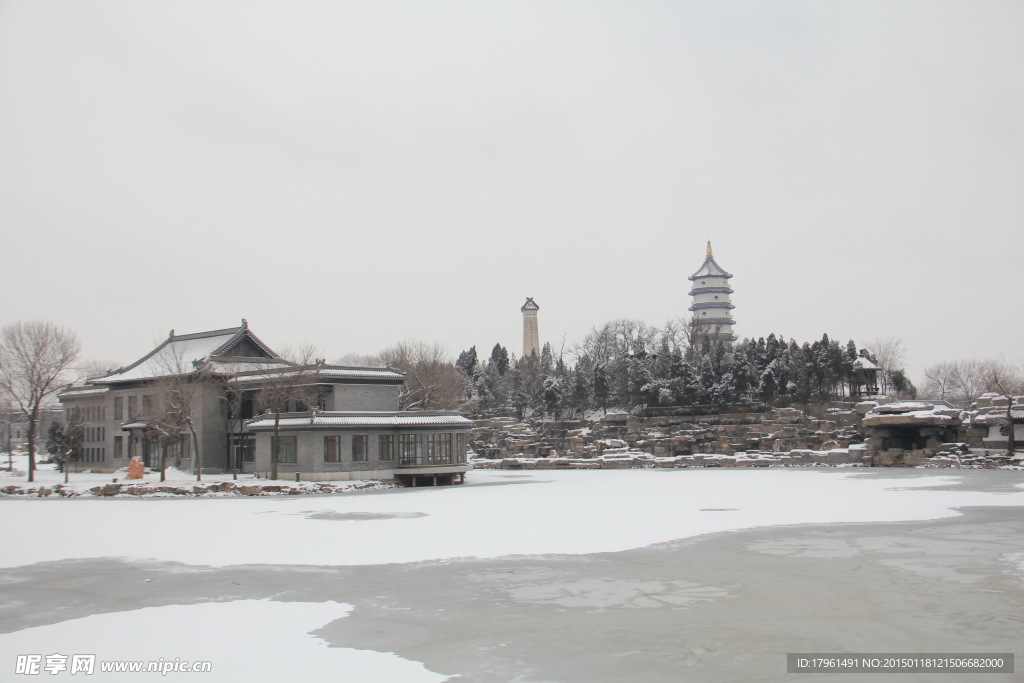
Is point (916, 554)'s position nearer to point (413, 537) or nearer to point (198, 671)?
point (413, 537)

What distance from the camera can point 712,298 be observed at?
104562mm

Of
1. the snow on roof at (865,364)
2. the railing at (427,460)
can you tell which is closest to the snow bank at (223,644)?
the railing at (427,460)

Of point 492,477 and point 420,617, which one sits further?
point 492,477

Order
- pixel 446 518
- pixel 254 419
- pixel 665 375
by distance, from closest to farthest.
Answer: pixel 446 518
pixel 254 419
pixel 665 375

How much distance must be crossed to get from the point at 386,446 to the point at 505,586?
96.8 ft

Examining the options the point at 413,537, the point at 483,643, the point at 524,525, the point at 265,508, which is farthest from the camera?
the point at 265,508

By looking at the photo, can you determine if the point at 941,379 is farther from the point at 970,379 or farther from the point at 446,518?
the point at 446,518

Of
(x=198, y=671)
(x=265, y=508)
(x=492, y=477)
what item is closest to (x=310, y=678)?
(x=198, y=671)

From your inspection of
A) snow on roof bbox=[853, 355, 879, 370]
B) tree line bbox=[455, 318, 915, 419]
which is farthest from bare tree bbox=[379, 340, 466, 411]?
snow on roof bbox=[853, 355, 879, 370]

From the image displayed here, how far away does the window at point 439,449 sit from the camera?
44.8m

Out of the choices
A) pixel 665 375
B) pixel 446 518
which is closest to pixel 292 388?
pixel 446 518

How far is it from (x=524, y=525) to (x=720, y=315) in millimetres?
82892

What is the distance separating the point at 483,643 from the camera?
1189 centimetres

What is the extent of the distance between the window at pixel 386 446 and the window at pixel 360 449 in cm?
82
